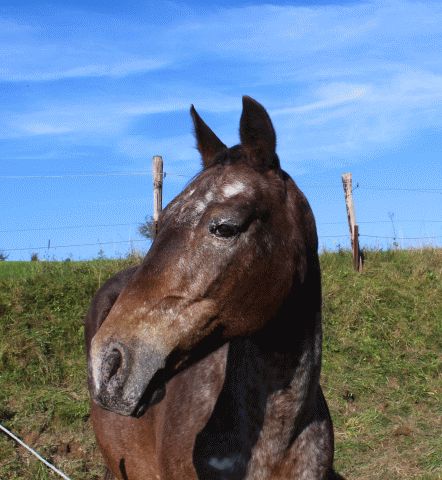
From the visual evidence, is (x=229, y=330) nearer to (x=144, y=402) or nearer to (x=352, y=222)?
(x=144, y=402)

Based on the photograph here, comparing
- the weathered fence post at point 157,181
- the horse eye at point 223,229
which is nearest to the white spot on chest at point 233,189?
the horse eye at point 223,229

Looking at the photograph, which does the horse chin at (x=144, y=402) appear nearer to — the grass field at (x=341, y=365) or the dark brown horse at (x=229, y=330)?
the dark brown horse at (x=229, y=330)

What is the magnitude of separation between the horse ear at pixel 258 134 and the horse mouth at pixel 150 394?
1038mm

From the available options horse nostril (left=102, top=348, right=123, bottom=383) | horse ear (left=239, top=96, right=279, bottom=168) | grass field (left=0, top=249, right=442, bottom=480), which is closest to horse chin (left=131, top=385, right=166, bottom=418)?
horse nostril (left=102, top=348, right=123, bottom=383)

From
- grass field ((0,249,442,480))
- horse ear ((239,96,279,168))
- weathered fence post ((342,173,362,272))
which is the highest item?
weathered fence post ((342,173,362,272))

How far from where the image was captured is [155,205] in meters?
12.3

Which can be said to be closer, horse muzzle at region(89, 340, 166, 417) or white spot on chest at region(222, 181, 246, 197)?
horse muzzle at region(89, 340, 166, 417)

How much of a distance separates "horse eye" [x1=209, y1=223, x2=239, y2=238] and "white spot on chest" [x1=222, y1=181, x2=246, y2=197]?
16 cm

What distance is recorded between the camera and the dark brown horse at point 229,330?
2695 millimetres

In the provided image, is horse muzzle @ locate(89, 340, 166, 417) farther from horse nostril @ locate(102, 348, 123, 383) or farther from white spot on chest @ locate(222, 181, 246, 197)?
white spot on chest @ locate(222, 181, 246, 197)

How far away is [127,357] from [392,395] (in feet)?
23.7

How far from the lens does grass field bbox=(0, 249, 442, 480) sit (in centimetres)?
739

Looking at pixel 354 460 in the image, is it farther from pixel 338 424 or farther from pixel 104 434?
pixel 104 434

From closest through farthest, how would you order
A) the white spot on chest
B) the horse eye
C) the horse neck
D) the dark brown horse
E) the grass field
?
the dark brown horse → the horse eye → the white spot on chest → the horse neck → the grass field
